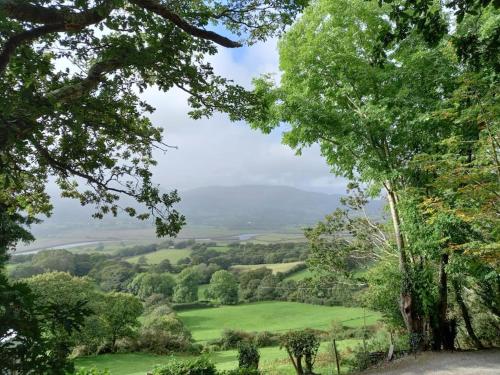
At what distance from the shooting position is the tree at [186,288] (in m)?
52.7

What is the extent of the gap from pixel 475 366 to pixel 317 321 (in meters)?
30.1

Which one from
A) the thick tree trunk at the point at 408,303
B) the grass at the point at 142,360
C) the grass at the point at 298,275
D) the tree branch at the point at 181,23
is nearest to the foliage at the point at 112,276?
the grass at the point at 298,275

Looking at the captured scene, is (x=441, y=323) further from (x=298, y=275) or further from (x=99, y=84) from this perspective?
(x=298, y=275)

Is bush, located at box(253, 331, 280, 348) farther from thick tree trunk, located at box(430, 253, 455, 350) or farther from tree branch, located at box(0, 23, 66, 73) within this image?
tree branch, located at box(0, 23, 66, 73)

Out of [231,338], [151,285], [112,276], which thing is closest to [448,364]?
[231,338]

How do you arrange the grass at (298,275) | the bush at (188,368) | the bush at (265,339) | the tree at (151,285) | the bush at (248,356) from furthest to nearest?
the grass at (298,275), the tree at (151,285), the bush at (265,339), the bush at (248,356), the bush at (188,368)

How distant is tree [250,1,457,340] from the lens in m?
10.9

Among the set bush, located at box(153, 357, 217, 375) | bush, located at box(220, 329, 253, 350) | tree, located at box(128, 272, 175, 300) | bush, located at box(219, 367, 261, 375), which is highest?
bush, located at box(153, 357, 217, 375)

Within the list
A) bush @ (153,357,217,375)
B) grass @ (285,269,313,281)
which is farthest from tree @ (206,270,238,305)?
bush @ (153,357,217,375)

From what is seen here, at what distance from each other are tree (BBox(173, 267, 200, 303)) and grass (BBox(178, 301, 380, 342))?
380cm

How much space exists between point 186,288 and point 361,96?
152 ft

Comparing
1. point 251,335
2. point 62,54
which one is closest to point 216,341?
point 251,335

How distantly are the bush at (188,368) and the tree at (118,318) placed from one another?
818 inches

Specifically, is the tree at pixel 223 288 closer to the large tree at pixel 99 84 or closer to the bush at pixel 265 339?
the bush at pixel 265 339
